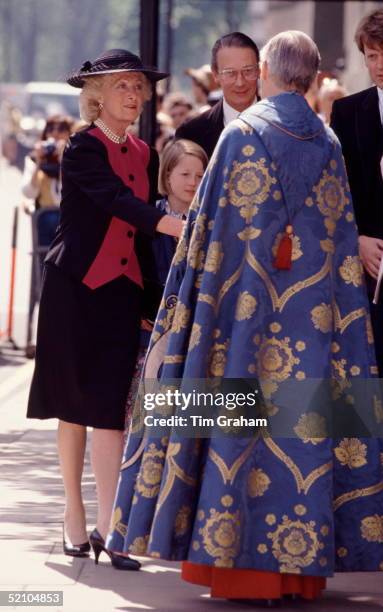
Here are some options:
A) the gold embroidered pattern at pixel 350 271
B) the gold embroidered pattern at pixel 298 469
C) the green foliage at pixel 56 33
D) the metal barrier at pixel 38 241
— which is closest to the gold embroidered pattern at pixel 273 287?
the gold embroidered pattern at pixel 350 271

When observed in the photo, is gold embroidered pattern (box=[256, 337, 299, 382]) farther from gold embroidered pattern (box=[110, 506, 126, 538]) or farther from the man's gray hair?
the man's gray hair

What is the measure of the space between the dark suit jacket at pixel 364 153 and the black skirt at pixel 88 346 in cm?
91

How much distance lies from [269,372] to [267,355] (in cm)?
6

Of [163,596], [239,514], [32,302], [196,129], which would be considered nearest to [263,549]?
[239,514]

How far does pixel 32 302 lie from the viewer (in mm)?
15570

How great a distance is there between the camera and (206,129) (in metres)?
8.66

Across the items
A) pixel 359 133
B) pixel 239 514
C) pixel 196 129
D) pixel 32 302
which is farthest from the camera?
pixel 32 302

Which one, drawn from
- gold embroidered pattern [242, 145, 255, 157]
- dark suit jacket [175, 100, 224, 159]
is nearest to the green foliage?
dark suit jacket [175, 100, 224, 159]

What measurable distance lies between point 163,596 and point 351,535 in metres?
0.72

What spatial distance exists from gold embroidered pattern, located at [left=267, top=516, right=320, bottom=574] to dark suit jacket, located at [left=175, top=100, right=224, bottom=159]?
2.60 meters

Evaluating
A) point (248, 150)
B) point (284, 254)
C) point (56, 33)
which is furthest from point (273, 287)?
point (56, 33)

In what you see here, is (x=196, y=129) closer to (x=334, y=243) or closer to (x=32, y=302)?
(x=334, y=243)

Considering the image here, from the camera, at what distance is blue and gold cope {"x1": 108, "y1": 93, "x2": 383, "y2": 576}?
6.41 metres

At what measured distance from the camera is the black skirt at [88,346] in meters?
7.42
